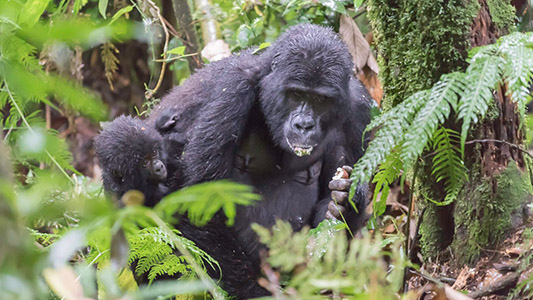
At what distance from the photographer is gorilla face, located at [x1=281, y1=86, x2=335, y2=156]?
12.3 feet

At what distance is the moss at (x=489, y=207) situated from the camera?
129 inches

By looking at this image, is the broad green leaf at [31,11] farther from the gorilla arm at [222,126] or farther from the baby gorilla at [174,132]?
the baby gorilla at [174,132]

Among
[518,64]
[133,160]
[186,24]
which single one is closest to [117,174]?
[133,160]

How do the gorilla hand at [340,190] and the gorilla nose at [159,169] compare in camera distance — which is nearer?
the gorilla hand at [340,190]

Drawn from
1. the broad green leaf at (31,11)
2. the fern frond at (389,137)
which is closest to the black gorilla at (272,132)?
the fern frond at (389,137)

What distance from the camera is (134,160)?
4516 millimetres

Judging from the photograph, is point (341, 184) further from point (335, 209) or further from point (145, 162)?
point (145, 162)

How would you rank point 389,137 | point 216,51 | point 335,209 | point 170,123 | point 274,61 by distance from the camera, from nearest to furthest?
1. point 389,137
2. point 274,61
3. point 335,209
4. point 170,123
5. point 216,51

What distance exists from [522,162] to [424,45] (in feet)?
2.65

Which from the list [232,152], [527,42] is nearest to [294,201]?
[232,152]

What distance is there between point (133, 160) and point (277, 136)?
3.59ft

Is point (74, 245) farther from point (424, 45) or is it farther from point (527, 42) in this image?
point (424, 45)

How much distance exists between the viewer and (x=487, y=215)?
10.9ft

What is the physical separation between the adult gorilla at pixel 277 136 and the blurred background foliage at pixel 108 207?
438 millimetres
